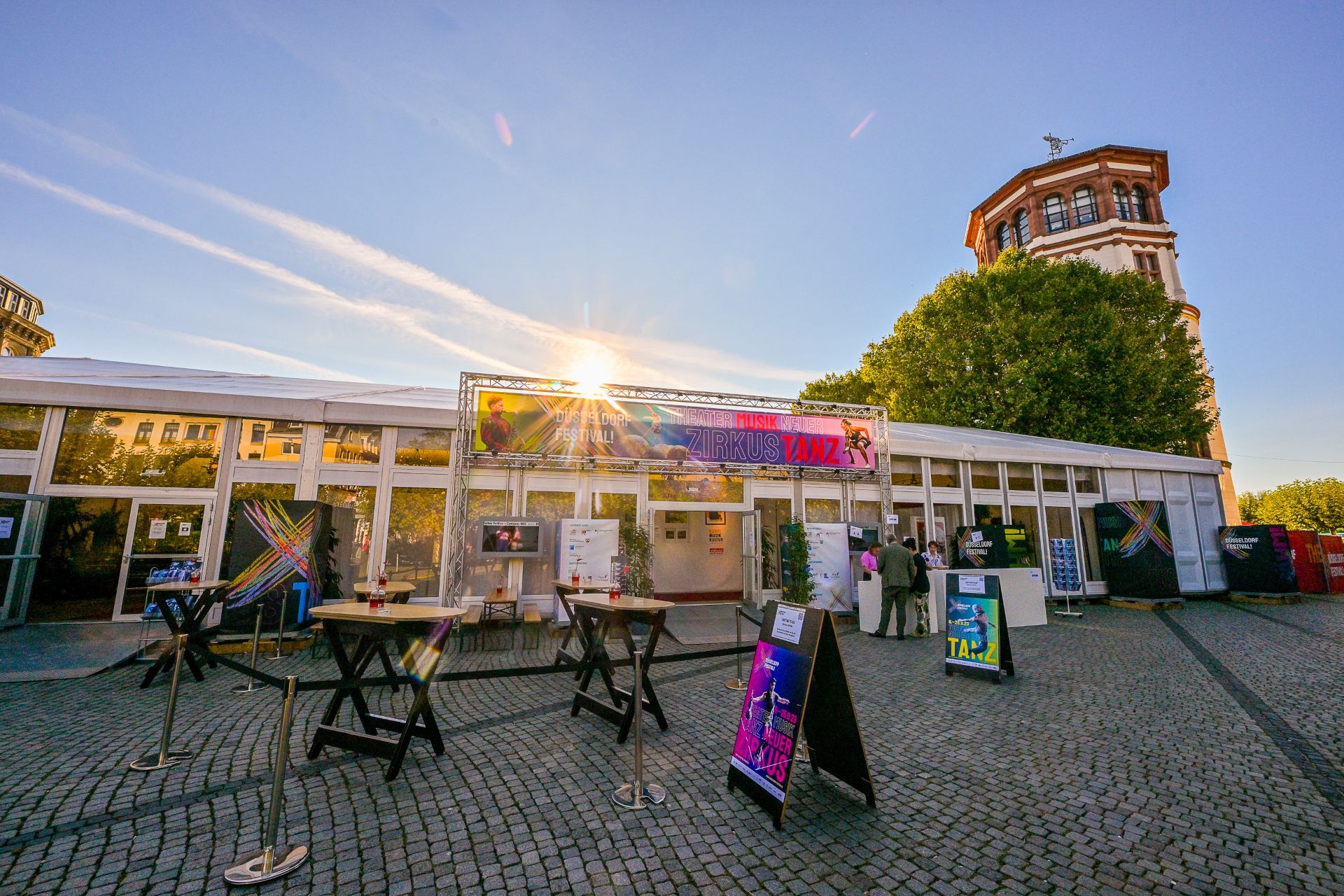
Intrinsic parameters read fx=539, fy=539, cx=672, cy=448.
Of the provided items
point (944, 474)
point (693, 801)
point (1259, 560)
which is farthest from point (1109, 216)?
point (693, 801)

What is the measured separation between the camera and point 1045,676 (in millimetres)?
6918

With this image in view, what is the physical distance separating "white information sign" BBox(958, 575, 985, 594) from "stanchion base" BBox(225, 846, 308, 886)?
7602 millimetres

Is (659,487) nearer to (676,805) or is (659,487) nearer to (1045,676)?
(1045,676)

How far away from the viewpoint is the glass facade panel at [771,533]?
12375 millimetres

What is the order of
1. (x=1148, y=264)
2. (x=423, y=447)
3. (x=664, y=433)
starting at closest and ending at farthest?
1. (x=423, y=447)
2. (x=664, y=433)
3. (x=1148, y=264)

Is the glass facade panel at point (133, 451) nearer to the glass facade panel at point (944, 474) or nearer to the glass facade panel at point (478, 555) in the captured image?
the glass facade panel at point (478, 555)

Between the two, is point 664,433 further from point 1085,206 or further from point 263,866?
point 1085,206

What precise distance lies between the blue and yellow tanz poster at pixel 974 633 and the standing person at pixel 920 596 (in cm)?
190

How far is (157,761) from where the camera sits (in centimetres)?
412

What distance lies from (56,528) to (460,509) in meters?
6.48

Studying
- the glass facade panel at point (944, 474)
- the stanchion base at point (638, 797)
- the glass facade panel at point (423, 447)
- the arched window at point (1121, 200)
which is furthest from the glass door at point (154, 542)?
the arched window at point (1121, 200)

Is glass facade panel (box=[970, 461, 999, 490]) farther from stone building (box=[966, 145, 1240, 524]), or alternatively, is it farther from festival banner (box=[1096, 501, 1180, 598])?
stone building (box=[966, 145, 1240, 524])

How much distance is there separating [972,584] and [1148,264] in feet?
119

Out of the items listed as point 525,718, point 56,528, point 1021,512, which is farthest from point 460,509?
point 1021,512
